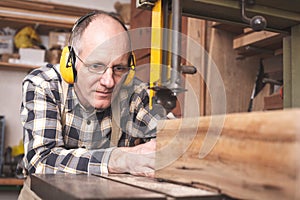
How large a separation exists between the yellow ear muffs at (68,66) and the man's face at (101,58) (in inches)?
1.7

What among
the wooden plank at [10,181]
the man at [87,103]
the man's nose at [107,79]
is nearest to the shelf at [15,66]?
the wooden plank at [10,181]

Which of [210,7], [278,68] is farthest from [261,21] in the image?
[278,68]

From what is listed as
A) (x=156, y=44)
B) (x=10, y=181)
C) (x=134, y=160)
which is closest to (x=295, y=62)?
(x=156, y=44)

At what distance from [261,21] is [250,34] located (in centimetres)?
87

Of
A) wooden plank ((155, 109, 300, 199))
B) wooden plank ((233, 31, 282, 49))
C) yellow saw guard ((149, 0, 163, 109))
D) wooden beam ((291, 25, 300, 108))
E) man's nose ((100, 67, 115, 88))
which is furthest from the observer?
wooden plank ((233, 31, 282, 49))

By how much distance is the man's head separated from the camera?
4.39ft

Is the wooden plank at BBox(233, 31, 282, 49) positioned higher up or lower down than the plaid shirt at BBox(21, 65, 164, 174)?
higher up

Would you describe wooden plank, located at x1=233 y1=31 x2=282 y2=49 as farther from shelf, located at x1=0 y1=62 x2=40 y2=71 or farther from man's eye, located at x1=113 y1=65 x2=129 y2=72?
shelf, located at x1=0 y1=62 x2=40 y2=71

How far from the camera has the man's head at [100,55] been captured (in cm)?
134

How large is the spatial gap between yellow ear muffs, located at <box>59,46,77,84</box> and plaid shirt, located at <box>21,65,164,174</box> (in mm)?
103

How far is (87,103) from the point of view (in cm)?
144

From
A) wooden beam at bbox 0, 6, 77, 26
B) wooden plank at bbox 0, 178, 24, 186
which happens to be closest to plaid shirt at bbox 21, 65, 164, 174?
wooden plank at bbox 0, 178, 24, 186

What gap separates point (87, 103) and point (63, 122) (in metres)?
0.11

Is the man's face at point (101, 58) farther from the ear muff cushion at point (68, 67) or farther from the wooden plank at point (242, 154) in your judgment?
the wooden plank at point (242, 154)
